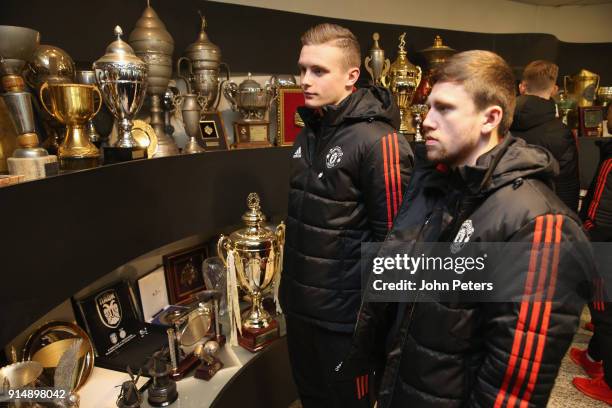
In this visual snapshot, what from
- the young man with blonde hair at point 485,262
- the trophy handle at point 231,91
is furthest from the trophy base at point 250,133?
the young man with blonde hair at point 485,262

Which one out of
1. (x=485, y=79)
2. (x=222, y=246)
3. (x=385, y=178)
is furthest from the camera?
(x=222, y=246)

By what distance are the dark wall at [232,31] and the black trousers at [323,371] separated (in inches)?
51.9

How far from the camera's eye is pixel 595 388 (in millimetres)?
2250

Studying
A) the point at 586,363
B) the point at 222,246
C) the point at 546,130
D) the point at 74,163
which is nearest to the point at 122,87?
the point at 74,163

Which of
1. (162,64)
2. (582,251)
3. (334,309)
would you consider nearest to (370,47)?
(162,64)

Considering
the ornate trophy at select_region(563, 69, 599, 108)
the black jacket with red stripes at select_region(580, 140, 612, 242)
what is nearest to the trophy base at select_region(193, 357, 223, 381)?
the black jacket with red stripes at select_region(580, 140, 612, 242)

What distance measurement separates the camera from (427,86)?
313 centimetres

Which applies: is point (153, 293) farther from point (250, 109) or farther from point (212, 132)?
point (250, 109)

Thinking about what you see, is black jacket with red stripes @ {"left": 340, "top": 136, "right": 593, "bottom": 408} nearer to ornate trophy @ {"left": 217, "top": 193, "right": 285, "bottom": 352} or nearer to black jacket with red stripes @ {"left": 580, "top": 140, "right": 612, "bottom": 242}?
ornate trophy @ {"left": 217, "top": 193, "right": 285, "bottom": 352}

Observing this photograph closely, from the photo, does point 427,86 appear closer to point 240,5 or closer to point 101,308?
Answer: point 240,5

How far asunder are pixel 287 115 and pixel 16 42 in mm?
1368

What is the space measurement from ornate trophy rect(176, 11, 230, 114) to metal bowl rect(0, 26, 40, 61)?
31.4 inches

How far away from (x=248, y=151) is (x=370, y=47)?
4.96 ft

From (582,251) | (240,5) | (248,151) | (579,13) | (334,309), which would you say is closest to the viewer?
(582,251)
